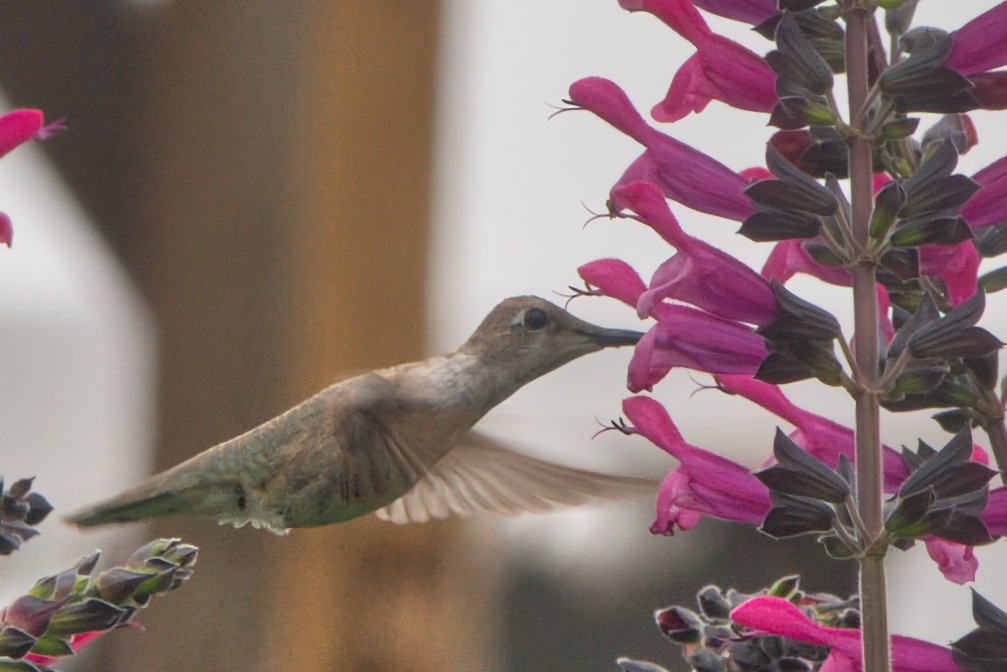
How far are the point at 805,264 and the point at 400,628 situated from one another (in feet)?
5.60

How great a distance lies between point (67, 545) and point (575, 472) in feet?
2.04

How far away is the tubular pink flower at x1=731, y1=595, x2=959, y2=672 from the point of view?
40.0 inches

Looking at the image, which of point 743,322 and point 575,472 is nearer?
point 743,322

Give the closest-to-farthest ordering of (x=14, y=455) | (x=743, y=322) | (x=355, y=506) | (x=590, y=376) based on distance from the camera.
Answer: (x=743, y=322)
(x=355, y=506)
(x=14, y=455)
(x=590, y=376)

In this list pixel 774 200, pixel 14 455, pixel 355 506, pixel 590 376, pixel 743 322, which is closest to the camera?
pixel 774 200

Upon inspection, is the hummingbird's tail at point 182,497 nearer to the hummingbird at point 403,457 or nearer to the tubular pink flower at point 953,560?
the hummingbird at point 403,457

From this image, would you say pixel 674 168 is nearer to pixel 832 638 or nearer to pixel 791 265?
pixel 791 265

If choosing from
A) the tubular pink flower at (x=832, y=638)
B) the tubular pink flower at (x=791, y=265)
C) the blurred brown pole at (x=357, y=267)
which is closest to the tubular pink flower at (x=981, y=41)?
the tubular pink flower at (x=791, y=265)

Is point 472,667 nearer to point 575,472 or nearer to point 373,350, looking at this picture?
point 373,350

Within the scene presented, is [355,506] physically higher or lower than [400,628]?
higher

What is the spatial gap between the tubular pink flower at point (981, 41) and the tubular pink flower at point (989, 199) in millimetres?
90

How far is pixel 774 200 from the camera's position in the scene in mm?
1037

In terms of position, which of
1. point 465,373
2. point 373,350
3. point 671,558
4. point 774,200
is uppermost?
point 774,200

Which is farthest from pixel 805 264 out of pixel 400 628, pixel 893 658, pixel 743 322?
pixel 400 628
